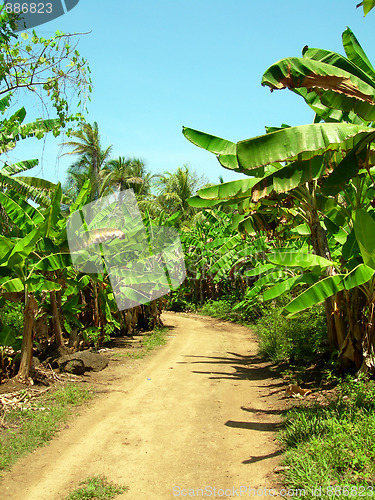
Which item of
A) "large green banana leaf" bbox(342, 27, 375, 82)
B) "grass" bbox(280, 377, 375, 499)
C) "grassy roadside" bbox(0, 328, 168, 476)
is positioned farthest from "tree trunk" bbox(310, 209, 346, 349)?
"grassy roadside" bbox(0, 328, 168, 476)

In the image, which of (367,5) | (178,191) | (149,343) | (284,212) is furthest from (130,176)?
(367,5)

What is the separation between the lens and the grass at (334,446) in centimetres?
382

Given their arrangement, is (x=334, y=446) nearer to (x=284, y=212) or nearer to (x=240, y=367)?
(x=284, y=212)

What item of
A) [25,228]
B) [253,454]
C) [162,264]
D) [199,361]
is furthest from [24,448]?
[162,264]

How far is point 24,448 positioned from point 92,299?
6843mm

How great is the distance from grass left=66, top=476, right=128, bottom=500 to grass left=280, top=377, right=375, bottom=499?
1.83 meters

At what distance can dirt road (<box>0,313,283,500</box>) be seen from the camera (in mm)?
4520

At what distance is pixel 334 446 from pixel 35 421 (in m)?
4.33

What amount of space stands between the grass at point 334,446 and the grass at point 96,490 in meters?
1.83

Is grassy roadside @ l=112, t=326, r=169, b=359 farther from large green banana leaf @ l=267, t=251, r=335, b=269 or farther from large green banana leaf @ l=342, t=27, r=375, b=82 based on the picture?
large green banana leaf @ l=342, t=27, r=375, b=82

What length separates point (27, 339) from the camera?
7738mm

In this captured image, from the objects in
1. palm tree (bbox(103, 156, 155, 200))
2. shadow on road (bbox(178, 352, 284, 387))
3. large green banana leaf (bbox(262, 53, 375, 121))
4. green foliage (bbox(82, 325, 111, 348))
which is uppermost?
palm tree (bbox(103, 156, 155, 200))

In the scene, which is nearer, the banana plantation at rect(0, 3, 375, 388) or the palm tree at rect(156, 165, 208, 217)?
the banana plantation at rect(0, 3, 375, 388)

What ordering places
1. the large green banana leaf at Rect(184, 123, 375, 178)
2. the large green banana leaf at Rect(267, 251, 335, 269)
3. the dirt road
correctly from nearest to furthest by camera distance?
the dirt road < the large green banana leaf at Rect(184, 123, 375, 178) < the large green banana leaf at Rect(267, 251, 335, 269)
